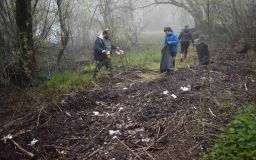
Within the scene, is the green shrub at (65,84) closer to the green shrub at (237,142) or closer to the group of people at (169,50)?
the group of people at (169,50)

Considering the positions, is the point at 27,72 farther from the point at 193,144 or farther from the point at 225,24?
the point at 225,24

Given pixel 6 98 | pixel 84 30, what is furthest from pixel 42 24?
pixel 84 30

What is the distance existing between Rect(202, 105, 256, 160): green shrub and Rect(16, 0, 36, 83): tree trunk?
6318mm

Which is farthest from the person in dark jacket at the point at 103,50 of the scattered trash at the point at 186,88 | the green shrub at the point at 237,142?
the green shrub at the point at 237,142

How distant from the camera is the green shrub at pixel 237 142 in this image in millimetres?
4926

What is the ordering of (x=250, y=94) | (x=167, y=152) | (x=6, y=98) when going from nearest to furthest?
(x=167, y=152), (x=250, y=94), (x=6, y=98)

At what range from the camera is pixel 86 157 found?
590 cm

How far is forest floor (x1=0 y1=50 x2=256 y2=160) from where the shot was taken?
236 inches

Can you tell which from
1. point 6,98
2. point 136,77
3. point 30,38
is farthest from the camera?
point 136,77

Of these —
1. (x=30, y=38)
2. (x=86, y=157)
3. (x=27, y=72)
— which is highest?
(x=30, y=38)

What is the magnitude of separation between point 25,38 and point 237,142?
6.72 m

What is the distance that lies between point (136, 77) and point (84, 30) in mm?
13037

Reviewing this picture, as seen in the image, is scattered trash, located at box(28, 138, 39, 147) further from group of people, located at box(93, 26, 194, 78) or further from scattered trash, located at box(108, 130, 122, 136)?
group of people, located at box(93, 26, 194, 78)

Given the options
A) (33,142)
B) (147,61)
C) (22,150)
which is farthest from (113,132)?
(147,61)
